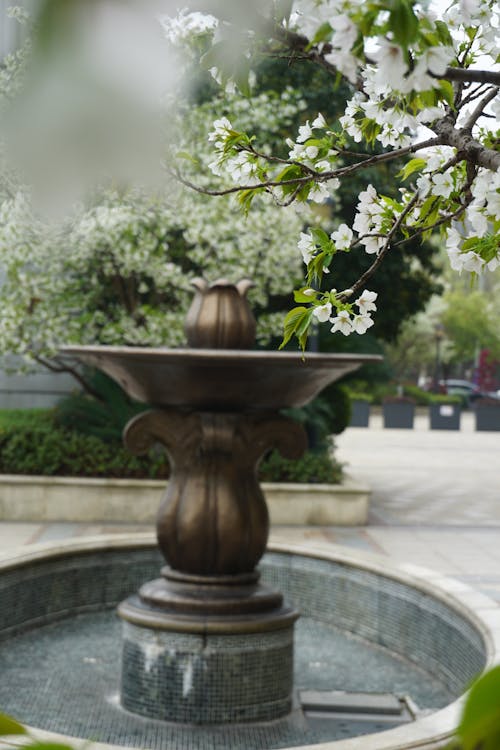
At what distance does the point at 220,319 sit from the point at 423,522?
254 inches

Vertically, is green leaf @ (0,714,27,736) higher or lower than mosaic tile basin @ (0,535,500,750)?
higher

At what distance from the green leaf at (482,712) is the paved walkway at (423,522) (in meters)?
6.79

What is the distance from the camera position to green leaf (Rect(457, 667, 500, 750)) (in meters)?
0.38

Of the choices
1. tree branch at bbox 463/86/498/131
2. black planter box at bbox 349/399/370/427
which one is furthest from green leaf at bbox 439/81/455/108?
black planter box at bbox 349/399/370/427

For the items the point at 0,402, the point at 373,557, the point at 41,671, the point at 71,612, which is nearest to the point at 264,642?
the point at 41,671

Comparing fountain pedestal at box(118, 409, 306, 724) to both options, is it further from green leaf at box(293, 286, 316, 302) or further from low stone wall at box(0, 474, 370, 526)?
low stone wall at box(0, 474, 370, 526)

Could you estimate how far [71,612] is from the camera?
697cm

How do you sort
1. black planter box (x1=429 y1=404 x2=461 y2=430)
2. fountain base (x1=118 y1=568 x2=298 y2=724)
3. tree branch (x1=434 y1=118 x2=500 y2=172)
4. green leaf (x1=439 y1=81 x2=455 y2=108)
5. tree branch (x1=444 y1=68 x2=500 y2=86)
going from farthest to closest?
black planter box (x1=429 y1=404 x2=461 y2=430) < fountain base (x1=118 y1=568 x2=298 y2=724) < tree branch (x1=434 y1=118 x2=500 y2=172) < green leaf (x1=439 y1=81 x2=455 y2=108) < tree branch (x1=444 y1=68 x2=500 y2=86)

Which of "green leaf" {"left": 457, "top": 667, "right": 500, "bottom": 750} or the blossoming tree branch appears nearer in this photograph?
"green leaf" {"left": 457, "top": 667, "right": 500, "bottom": 750}

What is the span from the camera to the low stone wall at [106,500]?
10.4 metres

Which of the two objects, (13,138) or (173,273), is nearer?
(13,138)

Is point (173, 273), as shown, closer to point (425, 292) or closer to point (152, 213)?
point (152, 213)

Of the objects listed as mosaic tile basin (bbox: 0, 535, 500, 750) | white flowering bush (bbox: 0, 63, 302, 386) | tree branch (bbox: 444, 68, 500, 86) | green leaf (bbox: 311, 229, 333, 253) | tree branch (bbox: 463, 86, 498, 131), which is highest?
white flowering bush (bbox: 0, 63, 302, 386)

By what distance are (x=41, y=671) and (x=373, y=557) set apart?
253cm
